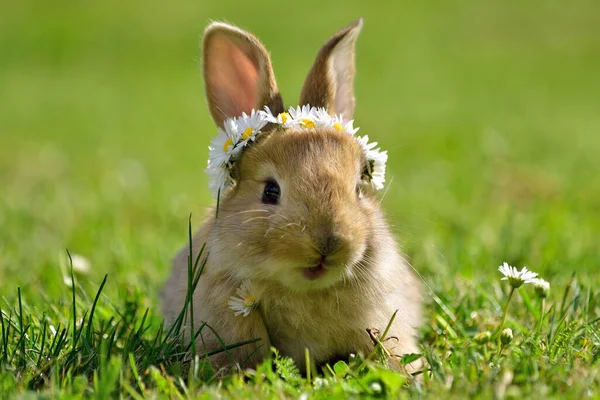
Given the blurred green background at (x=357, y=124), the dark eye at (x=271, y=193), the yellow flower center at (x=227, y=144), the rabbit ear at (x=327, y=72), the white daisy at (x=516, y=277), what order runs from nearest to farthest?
the white daisy at (x=516, y=277)
the dark eye at (x=271, y=193)
the yellow flower center at (x=227, y=144)
the rabbit ear at (x=327, y=72)
the blurred green background at (x=357, y=124)

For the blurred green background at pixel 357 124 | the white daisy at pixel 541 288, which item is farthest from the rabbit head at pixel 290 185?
the white daisy at pixel 541 288

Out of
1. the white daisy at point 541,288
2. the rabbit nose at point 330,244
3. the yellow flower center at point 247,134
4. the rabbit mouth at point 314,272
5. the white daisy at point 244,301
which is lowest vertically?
the white daisy at point 244,301

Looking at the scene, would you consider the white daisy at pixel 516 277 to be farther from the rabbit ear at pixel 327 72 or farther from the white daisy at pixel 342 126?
the rabbit ear at pixel 327 72

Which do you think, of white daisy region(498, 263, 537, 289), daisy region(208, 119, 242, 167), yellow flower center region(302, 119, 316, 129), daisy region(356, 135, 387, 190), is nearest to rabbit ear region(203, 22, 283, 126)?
daisy region(208, 119, 242, 167)

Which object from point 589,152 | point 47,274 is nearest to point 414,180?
point 589,152

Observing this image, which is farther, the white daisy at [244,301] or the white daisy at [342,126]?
the white daisy at [342,126]

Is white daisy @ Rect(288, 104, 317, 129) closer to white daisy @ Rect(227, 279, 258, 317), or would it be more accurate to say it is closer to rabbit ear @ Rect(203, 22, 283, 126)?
rabbit ear @ Rect(203, 22, 283, 126)

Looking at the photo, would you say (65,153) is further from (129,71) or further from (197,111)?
(129,71)
